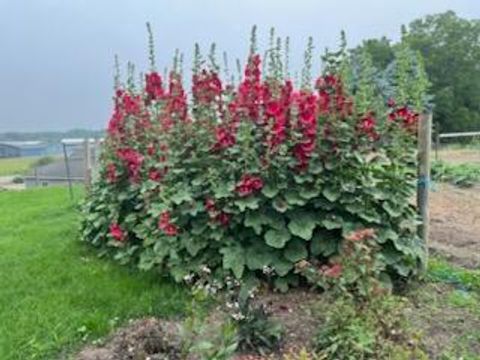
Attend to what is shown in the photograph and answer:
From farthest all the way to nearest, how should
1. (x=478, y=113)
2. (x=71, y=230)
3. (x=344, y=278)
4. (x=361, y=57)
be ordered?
(x=478, y=113), (x=71, y=230), (x=361, y=57), (x=344, y=278)

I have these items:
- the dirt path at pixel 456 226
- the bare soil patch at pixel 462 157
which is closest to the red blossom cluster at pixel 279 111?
the dirt path at pixel 456 226

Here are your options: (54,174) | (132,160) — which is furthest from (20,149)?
(132,160)

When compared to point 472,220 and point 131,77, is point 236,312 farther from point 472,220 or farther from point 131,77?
point 472,220

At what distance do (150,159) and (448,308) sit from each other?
6.92ft

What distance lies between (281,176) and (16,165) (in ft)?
50.0

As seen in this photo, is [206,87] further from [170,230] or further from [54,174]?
[54,174]

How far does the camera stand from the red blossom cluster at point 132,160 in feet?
14.4

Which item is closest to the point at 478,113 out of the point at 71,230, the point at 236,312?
the point at 71,230

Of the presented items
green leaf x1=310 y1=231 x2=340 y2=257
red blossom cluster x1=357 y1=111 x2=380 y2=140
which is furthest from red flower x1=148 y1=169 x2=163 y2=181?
red blossom cluster x1=357 y1=111 x2=380 y2=140

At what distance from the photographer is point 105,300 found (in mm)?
3764

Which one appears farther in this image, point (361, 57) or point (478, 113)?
point (478, 113)

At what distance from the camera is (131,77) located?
4965 millimetres

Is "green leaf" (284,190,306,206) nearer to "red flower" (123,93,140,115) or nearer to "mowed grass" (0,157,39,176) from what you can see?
"red flower" (123,93,140,115)

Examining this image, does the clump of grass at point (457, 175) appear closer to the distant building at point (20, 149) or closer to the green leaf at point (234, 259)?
the green leaf at point (234, 259)
